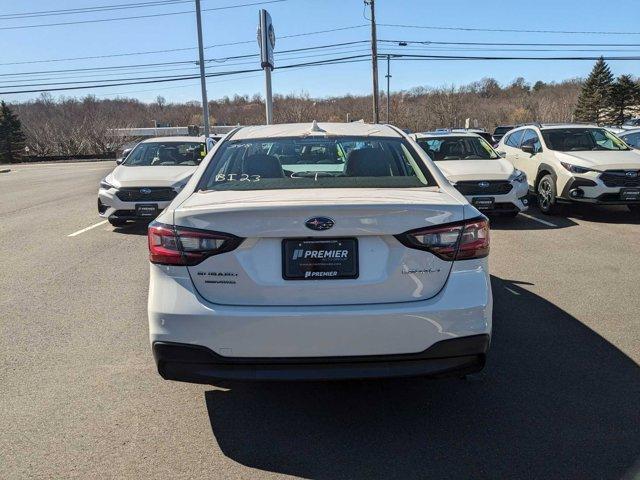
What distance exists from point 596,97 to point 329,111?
5083cm

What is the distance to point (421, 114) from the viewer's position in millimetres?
93938

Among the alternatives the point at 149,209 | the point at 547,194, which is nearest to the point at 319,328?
the point at 149,209

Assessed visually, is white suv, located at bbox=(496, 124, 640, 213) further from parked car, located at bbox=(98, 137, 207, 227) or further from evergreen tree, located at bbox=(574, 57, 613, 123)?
evergreen tree, located at bbox=(574, 57, 613, 123)

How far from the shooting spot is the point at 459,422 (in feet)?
10.5

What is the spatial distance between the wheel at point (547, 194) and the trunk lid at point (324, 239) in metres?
8.33

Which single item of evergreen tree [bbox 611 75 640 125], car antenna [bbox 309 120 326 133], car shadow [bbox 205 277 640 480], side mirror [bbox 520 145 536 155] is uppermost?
evergreen tree [bbox 611 75 640 125]

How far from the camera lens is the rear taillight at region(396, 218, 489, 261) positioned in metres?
2.80

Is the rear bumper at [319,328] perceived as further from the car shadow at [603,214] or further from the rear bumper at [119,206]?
the car shadow at [603,214]

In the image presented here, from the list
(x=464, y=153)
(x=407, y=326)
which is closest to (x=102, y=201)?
(x=464, y=153)

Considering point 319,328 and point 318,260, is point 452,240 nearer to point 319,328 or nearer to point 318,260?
point 318,260

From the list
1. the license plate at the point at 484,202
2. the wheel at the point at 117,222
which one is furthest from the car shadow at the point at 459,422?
the wheel at the point at 117,222

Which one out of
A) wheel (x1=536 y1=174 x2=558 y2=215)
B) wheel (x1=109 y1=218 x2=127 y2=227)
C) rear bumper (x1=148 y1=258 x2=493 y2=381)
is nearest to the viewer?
rear bumper (x1=148 y1=258 x2=493 y2=381)

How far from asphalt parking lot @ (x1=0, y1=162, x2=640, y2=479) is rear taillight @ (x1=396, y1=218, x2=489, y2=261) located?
1.01m

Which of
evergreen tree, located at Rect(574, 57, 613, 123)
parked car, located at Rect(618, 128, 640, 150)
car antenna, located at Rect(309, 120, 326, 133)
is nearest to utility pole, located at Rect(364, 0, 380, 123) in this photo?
parked car, located at Rect(618, 128, 640, 150)
